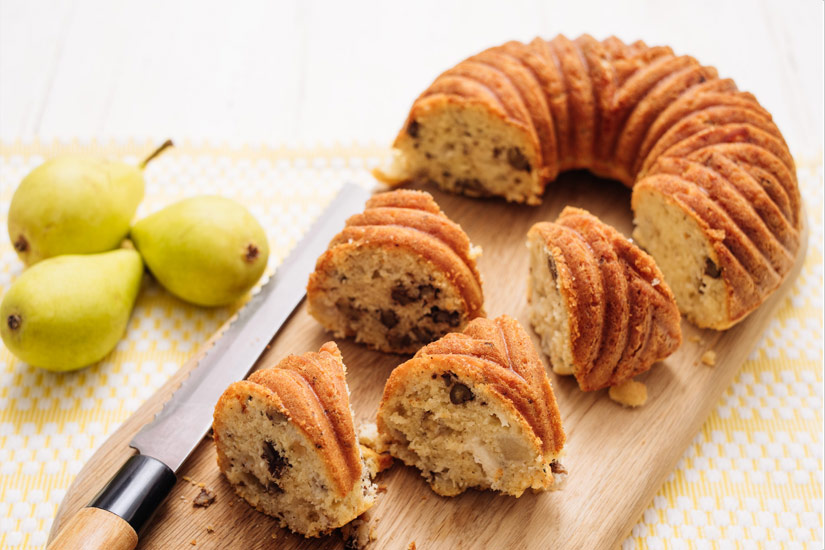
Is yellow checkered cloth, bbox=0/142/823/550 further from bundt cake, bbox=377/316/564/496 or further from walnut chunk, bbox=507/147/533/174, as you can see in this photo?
walnut chunk, bbox=507/147/533/174

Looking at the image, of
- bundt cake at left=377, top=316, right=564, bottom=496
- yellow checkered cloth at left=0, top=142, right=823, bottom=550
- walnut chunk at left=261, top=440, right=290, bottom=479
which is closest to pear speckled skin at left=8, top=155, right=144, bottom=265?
yellow checkered cloth at left=0, top=142, right=823, bottom=550

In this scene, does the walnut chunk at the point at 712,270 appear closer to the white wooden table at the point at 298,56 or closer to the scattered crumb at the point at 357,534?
the scattered crumb at the point at 357,534

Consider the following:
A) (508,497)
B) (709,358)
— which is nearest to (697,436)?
(709,358)

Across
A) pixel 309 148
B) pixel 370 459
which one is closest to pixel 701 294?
pixel 370 459

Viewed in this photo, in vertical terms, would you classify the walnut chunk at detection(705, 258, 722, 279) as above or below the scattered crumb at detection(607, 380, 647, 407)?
above

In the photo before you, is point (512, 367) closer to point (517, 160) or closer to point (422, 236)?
point (422, 236)

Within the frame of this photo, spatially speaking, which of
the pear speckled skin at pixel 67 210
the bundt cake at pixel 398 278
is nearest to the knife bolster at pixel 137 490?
the bundt cake at pixel 398 278
